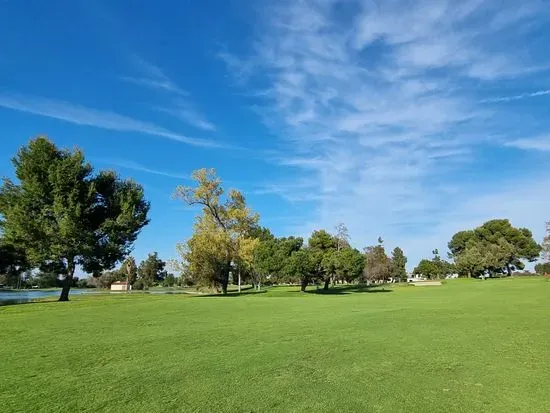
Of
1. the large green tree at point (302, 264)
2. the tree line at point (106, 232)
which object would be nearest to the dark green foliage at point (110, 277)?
the tree line at point (106, 232)

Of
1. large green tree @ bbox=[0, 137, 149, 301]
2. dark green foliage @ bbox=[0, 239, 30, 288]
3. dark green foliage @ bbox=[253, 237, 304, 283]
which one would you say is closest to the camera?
large green tree @ bbox=[0, 137, 149, 301]

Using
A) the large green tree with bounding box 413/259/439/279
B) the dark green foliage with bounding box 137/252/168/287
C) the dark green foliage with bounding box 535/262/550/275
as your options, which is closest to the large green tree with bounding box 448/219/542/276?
the dark green foliage with bounding box 535/262/550/275

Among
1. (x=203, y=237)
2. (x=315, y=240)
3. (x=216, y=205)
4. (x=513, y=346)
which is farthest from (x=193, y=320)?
(x=315, y=240)

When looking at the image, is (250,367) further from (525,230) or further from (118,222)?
(525,230)

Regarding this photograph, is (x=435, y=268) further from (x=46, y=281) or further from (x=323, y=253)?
(x=46, y=281)

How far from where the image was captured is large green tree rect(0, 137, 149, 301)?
93.5 feet

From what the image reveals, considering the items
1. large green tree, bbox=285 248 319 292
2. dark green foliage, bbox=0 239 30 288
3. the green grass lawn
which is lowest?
the green grass lawn

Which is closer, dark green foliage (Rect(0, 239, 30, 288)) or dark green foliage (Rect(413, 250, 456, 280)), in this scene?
dark green foliage (Rect(0, 239, 30, 288))

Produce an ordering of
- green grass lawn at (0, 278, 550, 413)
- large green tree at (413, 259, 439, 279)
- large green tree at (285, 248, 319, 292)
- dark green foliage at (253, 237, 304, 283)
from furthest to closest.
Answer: large green tree at (413, 259, 439, 279) < dark green foliage at (253, 237, 304, 283) < large green tree at (285, 248, 319, 292) < green grass lawn at (0, 278, 550, 413)

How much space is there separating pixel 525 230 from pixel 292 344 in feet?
320

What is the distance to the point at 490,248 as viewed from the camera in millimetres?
82938

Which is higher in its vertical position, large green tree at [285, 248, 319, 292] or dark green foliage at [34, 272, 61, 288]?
dark green foliage at [34, 272, 61, 288]

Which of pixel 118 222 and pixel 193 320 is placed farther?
pixel 118 222

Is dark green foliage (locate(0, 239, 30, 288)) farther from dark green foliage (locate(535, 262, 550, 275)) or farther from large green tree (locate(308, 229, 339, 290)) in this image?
dark green foliage (locate(535, 262, 550, 275))
